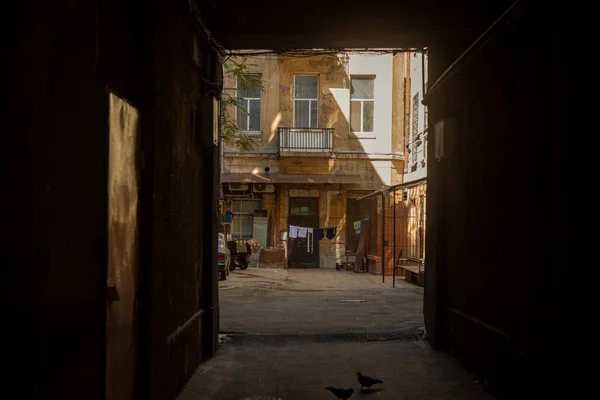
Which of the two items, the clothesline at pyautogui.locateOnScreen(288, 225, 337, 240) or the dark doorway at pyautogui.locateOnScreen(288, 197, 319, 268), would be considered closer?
the clothesline at pyautogui.locateOnScreen(288, 225, 337, 240)

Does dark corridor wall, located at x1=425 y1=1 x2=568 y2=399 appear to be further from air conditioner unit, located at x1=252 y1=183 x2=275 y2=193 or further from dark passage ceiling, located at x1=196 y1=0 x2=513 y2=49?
air conditioner unit, located at x1=252 y1=183 x2=275 y2=193

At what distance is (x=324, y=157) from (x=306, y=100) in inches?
104

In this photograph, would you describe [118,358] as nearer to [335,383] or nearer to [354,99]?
[335,383]

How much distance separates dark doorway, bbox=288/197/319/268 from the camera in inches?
877

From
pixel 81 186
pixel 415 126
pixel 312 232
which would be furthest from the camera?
pixel 312 232

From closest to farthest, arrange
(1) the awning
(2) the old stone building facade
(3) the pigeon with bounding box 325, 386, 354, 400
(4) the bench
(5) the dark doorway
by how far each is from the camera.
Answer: (3) the pigeon with bounding box 325, 386, 354, 400
(4) the bench
(1) the awning
(5) the dark doorway
(2) the old stone building facade

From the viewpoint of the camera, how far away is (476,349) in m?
5.34

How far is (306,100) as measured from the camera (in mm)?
22828

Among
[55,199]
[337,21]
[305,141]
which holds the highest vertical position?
[305,141]

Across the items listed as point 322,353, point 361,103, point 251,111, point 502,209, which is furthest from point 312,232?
point 502,209

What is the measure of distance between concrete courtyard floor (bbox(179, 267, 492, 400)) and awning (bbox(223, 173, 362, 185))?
31.3 ft

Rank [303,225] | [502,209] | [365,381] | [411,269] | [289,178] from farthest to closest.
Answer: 1. [303,225]
2. [289,178]
3. [411,269]
4. [365,381]
5. [502,209]

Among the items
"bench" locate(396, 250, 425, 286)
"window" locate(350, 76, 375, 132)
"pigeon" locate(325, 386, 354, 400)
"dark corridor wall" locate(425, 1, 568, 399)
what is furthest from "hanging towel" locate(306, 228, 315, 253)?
"pigeon" locate(325, 386, 354, 400)

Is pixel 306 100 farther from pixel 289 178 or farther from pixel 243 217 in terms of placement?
pixel 243 217
